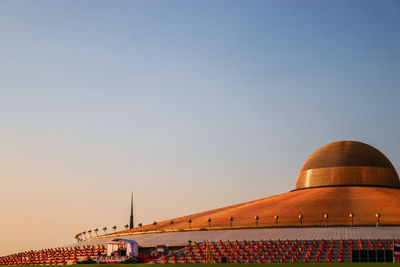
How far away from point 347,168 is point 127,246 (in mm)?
41567

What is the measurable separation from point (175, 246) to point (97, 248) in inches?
522

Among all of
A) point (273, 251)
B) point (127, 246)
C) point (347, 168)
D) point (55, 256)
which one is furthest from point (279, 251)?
point (347, 168)

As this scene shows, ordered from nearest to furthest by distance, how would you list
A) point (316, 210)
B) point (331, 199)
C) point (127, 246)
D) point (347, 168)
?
point (127, 246) < point (316, 210) < point (331, 199) < point (347, 168)

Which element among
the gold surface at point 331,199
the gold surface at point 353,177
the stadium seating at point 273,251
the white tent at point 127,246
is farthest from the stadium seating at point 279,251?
the gold surface at point 353,177

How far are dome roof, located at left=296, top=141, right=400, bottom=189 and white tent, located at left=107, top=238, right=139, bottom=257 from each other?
37316 millimetres

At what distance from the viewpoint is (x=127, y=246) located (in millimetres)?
66625

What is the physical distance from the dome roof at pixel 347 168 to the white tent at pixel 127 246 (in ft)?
122

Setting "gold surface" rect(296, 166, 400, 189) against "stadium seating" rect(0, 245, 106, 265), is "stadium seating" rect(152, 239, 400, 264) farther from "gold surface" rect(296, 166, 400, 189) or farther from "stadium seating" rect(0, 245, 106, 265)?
"gold surface" rect(296, 166, 400, 189)

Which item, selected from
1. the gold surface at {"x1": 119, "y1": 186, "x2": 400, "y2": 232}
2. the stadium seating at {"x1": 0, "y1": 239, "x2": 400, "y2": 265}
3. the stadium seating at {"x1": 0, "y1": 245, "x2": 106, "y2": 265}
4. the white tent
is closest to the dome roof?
the gold surface at {"x1": 119, "y1": 186, "x2": 400, "y2": 232}

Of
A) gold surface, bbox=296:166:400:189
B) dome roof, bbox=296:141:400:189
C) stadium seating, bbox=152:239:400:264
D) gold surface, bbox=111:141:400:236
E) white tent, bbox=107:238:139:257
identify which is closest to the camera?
stadium seating, bbox=152:239:400:264

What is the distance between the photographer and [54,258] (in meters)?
75.8

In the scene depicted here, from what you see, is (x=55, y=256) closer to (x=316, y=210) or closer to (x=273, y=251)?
(x=273, y=251)

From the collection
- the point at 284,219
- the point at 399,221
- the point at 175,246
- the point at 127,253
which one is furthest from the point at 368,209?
the point at 127,253

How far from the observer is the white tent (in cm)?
6613
